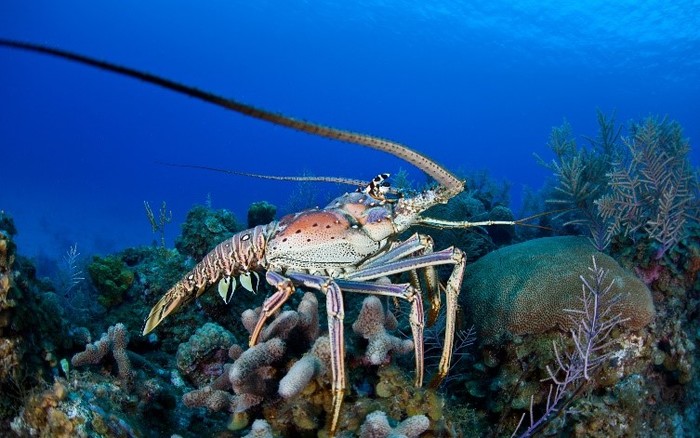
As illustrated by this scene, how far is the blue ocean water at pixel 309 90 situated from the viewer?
157ft

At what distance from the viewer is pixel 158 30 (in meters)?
97.1

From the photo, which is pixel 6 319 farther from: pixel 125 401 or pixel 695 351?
pixel 695 351

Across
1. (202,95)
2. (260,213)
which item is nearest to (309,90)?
(260,213)

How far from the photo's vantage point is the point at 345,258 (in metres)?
3.79

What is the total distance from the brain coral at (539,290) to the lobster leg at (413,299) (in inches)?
50.3

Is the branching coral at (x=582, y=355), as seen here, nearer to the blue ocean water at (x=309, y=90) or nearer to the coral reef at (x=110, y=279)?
the coral reef at (x=110, y=279)

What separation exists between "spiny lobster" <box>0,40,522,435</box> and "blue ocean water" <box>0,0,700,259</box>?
2725cm

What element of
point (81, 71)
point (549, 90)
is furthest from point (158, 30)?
point (549, 90)

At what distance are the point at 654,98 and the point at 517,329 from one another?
69.0 metres

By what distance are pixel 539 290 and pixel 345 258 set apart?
205 cm

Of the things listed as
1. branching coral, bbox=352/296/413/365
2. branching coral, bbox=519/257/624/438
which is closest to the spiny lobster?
branching coral, bbox=352/296/413/365

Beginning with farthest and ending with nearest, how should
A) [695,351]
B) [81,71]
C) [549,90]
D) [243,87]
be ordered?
[243,87] < [81,71] < [549,90] < [695,351]

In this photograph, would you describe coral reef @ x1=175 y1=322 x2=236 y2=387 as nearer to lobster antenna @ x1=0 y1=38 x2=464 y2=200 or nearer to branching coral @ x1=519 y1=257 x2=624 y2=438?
branching coral @ x1=519 y1=257 x2=624 y2=438

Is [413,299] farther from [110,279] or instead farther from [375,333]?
[110,279]
